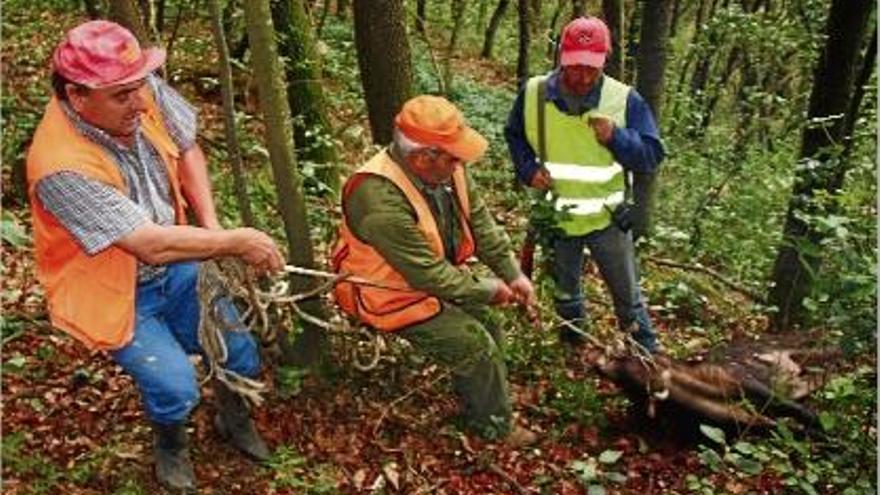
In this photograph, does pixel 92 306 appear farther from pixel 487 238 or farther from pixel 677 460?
pixel 677 460

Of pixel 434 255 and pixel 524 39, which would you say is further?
pixel 524 39

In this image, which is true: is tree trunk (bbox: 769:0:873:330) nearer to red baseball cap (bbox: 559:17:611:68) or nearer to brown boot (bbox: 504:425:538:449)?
red baseball cap (bbox: 559:17:611:68)

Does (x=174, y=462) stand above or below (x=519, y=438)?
above

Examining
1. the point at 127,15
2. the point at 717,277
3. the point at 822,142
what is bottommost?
the point at 717,277

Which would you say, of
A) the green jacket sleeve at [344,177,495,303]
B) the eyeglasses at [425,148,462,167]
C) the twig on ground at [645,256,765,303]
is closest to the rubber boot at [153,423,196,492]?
the green jacket sleeve at [344,177,495,303]

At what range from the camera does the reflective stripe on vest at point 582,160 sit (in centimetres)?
597

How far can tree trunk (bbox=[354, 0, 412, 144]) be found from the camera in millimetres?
6359

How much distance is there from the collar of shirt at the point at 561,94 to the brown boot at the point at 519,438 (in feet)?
6.31

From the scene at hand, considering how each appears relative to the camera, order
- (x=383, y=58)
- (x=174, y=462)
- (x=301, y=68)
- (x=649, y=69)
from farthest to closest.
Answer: (x=649, y=69) → (x=301, y=68) → (x=383, y=58) → (x=174, y=462)

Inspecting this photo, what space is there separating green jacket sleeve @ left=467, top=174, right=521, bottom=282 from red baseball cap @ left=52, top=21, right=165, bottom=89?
83.9 inches

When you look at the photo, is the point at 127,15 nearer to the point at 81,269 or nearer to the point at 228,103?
the point at 228,103

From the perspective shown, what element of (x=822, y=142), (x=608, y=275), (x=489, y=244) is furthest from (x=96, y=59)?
(x=822, y=142)

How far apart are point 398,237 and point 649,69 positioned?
5.53 meters

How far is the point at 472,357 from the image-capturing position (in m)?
5.26
